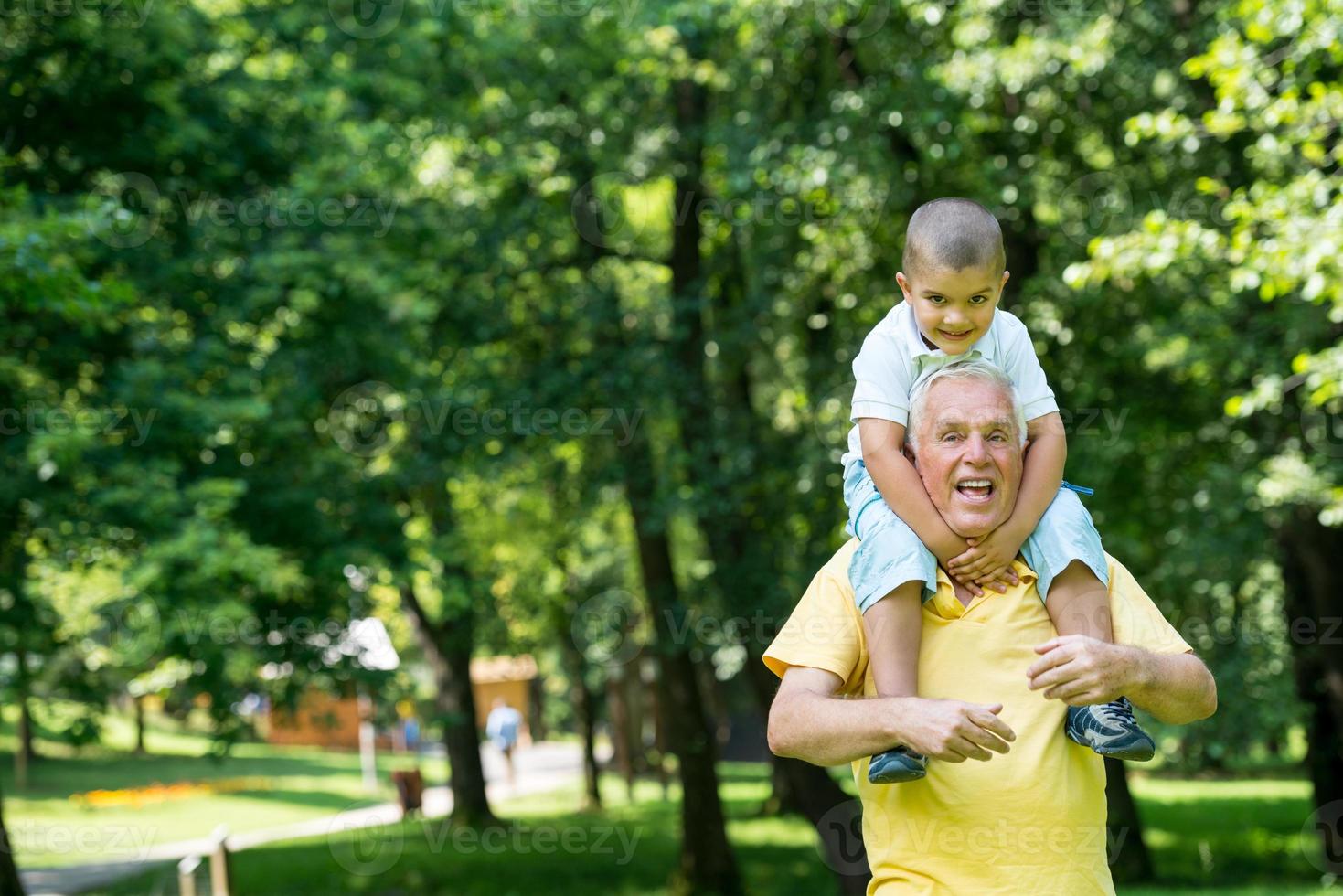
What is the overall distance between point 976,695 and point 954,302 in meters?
0.78

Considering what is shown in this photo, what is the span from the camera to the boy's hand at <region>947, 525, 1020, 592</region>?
8.89 feet

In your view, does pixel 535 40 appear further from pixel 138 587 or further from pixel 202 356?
pixel 138 587

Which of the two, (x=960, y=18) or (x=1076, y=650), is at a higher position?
(x=960, y=18)

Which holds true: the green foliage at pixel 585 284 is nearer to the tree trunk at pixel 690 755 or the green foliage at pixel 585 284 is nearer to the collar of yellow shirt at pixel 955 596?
the tree trunk at pixel 690 755

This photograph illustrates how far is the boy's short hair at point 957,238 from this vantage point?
9.09 feet

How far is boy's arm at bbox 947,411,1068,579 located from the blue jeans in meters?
0.04

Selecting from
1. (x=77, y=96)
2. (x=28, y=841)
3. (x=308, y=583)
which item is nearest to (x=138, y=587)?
(x=308, y=583)

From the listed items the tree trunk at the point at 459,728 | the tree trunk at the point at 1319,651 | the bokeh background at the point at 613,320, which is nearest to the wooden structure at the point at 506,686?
the tree trunk at the point at 459,728

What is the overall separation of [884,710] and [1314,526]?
11438 mm

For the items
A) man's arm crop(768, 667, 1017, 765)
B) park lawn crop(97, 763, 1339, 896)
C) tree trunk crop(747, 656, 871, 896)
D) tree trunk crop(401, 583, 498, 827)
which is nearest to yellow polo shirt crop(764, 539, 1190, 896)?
man's arm crop(768, 667, 1017, 765)

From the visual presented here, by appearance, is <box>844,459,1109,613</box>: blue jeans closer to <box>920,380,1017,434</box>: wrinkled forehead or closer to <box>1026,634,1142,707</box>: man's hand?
<box>920,380,1017,434</box>: wrinkled forehead

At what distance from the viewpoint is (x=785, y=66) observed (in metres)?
13.1

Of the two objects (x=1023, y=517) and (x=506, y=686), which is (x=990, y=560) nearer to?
(x=1023, y=517)

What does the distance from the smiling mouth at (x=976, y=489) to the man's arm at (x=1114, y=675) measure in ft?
1.22
